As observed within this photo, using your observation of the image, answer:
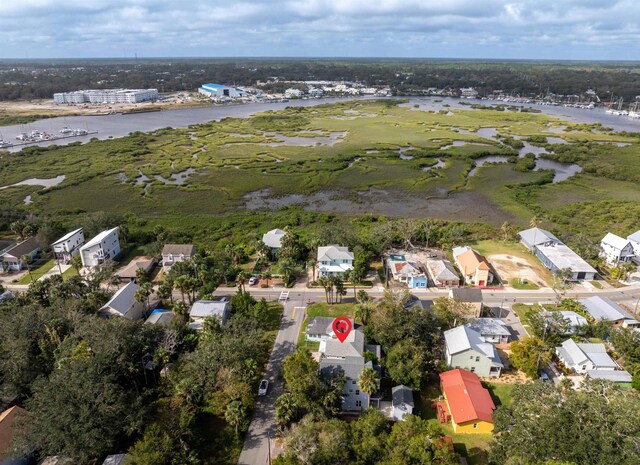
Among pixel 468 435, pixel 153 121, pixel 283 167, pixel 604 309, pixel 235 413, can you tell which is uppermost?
pixel 153 121

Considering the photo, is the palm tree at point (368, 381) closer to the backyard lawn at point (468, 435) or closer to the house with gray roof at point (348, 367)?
the house with gray roof at point (348, 367)

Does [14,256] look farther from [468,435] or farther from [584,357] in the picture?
[584,357]

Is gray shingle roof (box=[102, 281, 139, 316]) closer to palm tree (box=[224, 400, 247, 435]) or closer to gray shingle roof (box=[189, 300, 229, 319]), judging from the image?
gray shingle roof (box=[189, 300, 229, 319])

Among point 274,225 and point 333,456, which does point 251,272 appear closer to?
point 274,225

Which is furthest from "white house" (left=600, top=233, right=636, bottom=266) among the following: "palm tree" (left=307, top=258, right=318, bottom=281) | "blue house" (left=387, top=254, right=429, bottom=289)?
"palm tree" (left=307, top=258, right=318, bottom=281)

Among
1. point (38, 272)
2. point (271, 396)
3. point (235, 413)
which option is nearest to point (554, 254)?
point (271, 396)

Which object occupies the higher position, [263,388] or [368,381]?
[368,381]
